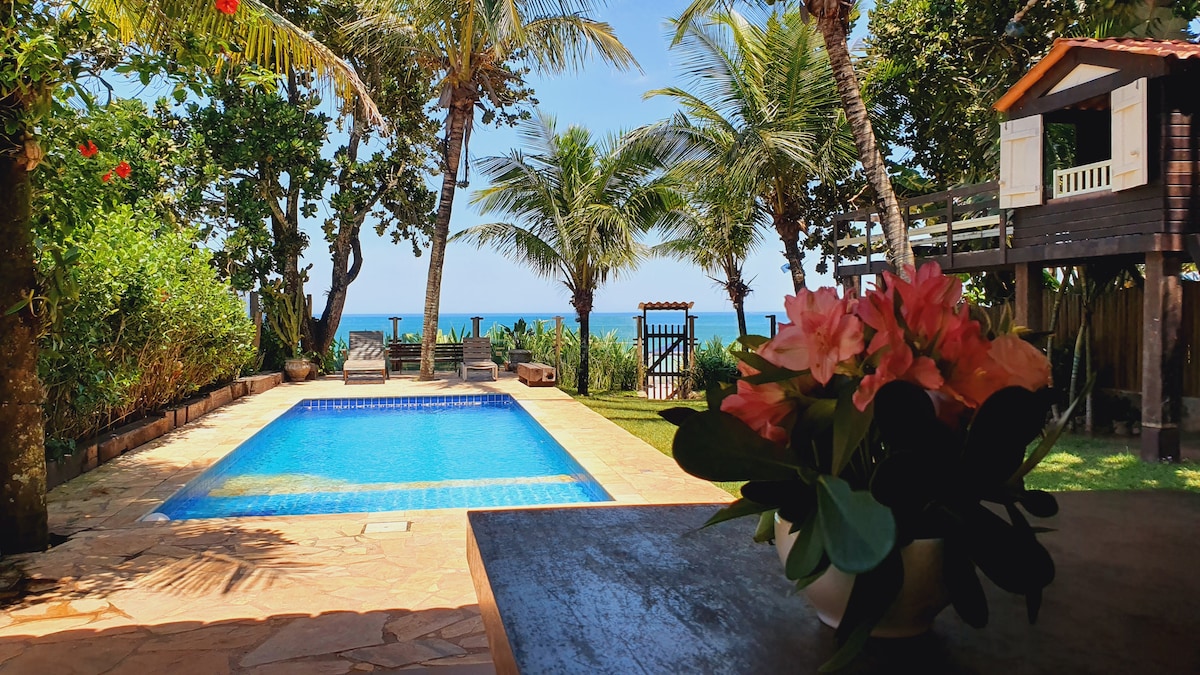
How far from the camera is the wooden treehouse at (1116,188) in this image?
25.5ft

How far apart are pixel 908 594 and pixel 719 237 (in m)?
13.8

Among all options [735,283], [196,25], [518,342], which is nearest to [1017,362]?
[196,25]

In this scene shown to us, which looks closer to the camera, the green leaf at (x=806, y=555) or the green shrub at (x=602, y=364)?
the green leaf at (x=806, y=555)

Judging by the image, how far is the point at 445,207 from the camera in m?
13.8

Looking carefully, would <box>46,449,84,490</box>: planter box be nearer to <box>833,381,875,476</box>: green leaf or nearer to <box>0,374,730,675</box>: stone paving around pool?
<box>0,374,730,675</box>: stone paving around pool

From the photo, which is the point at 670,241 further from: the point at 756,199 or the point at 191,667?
the point at 191,667

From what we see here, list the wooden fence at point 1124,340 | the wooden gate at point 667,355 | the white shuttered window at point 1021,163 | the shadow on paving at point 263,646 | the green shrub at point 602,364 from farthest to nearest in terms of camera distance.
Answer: the green shrub at point 602,364
the wooden gate at point 667,355
the white shuttered window at point 1021,163
the wooden fence at point 1124,340
the shadow on paving at point 263,646

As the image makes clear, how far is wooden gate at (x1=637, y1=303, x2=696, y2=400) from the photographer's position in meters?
14.0

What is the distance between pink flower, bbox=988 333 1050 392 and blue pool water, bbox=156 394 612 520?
4.91 m

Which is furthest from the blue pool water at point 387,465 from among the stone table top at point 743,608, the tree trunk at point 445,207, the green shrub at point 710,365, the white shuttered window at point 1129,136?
the white shuttered window at point 1129,136

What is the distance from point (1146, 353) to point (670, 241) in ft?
28.1

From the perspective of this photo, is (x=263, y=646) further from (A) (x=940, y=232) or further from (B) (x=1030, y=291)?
(A) (x=940, y=232)

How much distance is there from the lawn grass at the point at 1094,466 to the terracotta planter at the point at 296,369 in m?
6.75

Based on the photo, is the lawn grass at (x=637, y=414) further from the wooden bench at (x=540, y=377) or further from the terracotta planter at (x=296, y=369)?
the terracotta planter at (x=296, y=369)
